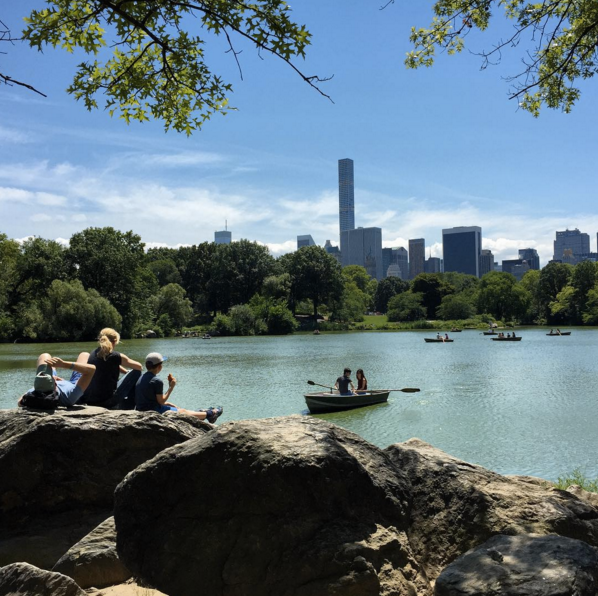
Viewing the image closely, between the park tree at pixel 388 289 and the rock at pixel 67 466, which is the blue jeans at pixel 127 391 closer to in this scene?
the rock at pixel 67 466

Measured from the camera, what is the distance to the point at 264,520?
3.19 metres

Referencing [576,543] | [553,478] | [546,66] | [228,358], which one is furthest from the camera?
[228,358]

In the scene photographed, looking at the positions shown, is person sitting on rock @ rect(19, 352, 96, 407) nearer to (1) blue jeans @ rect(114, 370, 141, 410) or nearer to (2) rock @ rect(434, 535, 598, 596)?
(1) blue jeans @ rect(114, 370, 141, 410)

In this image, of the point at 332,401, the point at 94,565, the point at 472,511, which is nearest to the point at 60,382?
the point at 94,565

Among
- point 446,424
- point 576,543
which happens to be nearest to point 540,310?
point 446,424

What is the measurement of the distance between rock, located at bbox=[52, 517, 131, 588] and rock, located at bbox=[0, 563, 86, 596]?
29.5 inches

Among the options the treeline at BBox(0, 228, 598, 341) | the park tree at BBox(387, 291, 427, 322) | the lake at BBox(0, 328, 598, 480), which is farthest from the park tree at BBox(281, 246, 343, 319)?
the lake at BBox(0, 328, 598, 480)

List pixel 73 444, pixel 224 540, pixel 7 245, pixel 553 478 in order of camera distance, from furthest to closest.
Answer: pixel 7 245, pixel 553 478, pixel 73 444, pixel 224 540

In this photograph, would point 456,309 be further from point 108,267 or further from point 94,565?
point 94,565

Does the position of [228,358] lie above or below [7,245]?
below

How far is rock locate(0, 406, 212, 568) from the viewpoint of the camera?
4.57 meters

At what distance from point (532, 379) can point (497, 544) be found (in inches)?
947

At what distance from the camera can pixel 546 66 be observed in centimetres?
828

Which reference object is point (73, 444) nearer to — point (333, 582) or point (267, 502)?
point (267, 502)
